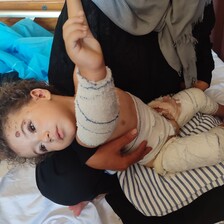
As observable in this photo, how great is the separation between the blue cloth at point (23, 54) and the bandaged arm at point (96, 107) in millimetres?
848

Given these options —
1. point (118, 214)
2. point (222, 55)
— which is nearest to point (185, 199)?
point (118, 214)

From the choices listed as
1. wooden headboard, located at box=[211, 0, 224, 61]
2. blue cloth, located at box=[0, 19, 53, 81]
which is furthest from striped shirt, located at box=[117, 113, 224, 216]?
wooden headboard, located at box=[211, 0, 224, 61]

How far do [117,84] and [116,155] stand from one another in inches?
9.7

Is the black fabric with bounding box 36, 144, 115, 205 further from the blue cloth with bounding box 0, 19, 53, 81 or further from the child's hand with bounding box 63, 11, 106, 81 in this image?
the blue cloth with bounding box 0, 19, 53, 81

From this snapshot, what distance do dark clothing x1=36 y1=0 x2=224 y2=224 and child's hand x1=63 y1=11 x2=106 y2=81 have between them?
0.29 m

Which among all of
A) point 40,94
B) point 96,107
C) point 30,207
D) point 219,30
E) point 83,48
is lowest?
point 30,207

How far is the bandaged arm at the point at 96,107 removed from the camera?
615 millimetres

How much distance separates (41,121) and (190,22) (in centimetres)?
52

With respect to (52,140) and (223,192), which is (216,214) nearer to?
(223,192)

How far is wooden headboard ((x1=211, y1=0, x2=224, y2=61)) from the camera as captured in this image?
1.53 metres

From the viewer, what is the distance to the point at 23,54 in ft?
5.12

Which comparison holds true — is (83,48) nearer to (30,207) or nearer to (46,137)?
(46,137)

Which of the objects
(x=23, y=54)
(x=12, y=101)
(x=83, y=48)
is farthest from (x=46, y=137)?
(x=23, y=54)

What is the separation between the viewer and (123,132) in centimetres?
86
